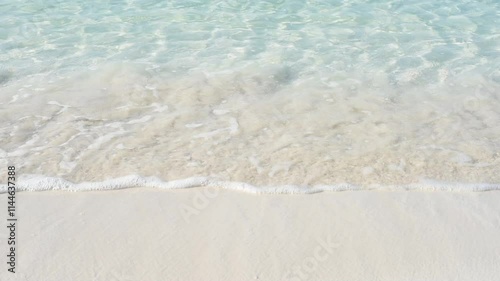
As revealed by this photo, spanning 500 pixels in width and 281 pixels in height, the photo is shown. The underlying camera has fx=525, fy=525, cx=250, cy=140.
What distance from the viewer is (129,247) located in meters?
3.09

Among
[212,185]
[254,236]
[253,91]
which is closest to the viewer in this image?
[254,236]

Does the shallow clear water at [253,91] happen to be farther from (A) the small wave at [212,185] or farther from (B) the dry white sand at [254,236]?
(B) the dry white sand at [254,236]

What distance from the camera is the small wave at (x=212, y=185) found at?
12.2 ft

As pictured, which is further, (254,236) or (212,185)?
(212,185)

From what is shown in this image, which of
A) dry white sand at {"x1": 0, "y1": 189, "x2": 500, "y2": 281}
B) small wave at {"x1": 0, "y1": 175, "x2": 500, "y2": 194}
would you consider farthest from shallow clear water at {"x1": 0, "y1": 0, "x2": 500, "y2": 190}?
dry white sand at {"x1": 0, "y1": 189, "x2": 500, "y2": 281}

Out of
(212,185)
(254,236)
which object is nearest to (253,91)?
(212,185)

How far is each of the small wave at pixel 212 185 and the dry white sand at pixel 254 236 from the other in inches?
2.5

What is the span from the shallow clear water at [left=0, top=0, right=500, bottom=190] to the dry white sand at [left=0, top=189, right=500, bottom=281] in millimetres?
312

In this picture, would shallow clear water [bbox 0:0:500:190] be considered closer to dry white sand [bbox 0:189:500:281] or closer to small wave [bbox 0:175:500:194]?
small wave [bbox 0:175:500:194]

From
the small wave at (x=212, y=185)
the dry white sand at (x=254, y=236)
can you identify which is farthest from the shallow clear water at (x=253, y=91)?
the dry white sand at (x=254, y=236)

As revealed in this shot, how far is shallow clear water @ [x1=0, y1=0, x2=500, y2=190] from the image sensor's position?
410cm

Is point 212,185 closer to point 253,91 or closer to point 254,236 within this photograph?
point 254,236

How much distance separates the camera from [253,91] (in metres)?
5.45

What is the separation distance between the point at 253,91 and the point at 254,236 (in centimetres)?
251
